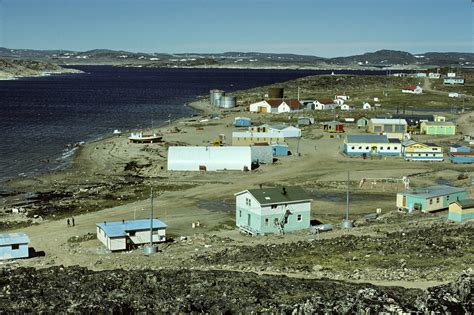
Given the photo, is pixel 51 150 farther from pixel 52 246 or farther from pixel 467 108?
pixel 467 108

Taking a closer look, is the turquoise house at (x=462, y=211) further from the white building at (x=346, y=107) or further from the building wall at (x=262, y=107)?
the white building at (x=346, y=107)

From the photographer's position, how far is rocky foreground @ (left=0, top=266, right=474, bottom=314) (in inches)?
768

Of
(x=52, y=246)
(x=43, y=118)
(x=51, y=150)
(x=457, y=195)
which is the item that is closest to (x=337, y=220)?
(x=457, y=195)

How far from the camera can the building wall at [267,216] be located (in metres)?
41.7

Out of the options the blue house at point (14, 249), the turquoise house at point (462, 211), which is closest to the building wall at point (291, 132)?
the turquoise house at point (462, 211)

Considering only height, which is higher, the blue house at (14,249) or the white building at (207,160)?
the white building at (207,160)

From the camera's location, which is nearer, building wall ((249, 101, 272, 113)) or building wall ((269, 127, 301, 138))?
building wall ((269, 127, 301, 138))

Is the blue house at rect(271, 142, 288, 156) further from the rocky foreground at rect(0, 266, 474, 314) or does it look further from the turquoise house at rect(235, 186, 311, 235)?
the rocky foreground at rect(0, 266, 474, 314)

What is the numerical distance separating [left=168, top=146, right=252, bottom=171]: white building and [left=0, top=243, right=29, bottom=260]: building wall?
28975 millimetres

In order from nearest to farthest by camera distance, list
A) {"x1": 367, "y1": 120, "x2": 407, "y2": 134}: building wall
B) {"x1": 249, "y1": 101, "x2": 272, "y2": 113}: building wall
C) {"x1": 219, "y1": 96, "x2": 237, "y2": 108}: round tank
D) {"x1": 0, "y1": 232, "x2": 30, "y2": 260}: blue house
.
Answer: {"x1": 0, "y1": 232, "x2": 30, "y2": 260}: blue house < {"x1": 367, "y1": 120, "x2": 407, "y2": 134}: building wall < {"x1": 249, "y1": 101, "x2": 272, "y2": 113}: building wall < {"x1": 219, "y1": 96, "x2": 237, "y2": 108}: round tank

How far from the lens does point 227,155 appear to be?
6619cm

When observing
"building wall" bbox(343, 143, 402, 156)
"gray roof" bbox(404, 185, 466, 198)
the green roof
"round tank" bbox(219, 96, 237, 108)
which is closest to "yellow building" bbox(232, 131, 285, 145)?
"building wall" bbox(343, 143, 402, 156)

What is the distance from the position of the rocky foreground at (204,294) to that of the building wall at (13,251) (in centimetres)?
594

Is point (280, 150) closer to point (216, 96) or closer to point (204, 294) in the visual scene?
point (204, 294)
